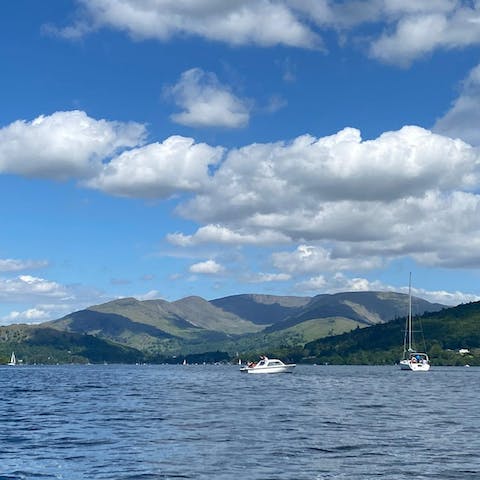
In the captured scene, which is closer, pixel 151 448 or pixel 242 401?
pixel 151 448

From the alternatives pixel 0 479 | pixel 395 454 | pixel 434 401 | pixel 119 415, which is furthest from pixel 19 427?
pixel 434 401

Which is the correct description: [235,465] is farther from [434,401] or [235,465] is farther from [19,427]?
[434,401]

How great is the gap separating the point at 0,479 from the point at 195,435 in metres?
28.1

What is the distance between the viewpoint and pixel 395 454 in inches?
2469

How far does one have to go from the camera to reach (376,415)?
101 metres

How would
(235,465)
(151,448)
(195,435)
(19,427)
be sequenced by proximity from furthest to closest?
(19,427), (195,435), (151,448), (235,465)

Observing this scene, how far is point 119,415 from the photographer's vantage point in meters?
102

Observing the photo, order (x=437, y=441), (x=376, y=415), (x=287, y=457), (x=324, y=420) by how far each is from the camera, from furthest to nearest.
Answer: (x=376, y=415) → (x=324, y=420) → (x=437, y=441) → (x=287, y=457)

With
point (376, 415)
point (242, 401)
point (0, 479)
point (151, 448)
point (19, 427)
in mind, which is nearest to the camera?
point (0, 479)

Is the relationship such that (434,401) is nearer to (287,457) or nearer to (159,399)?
(159,399)

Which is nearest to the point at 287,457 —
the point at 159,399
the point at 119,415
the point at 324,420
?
the point at 324,420

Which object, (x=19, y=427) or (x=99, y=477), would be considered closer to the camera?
(x=99, y=477)

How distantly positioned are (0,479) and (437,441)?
139 feet

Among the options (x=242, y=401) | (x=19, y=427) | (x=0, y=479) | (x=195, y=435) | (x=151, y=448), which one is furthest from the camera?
(x=242, y=401)
